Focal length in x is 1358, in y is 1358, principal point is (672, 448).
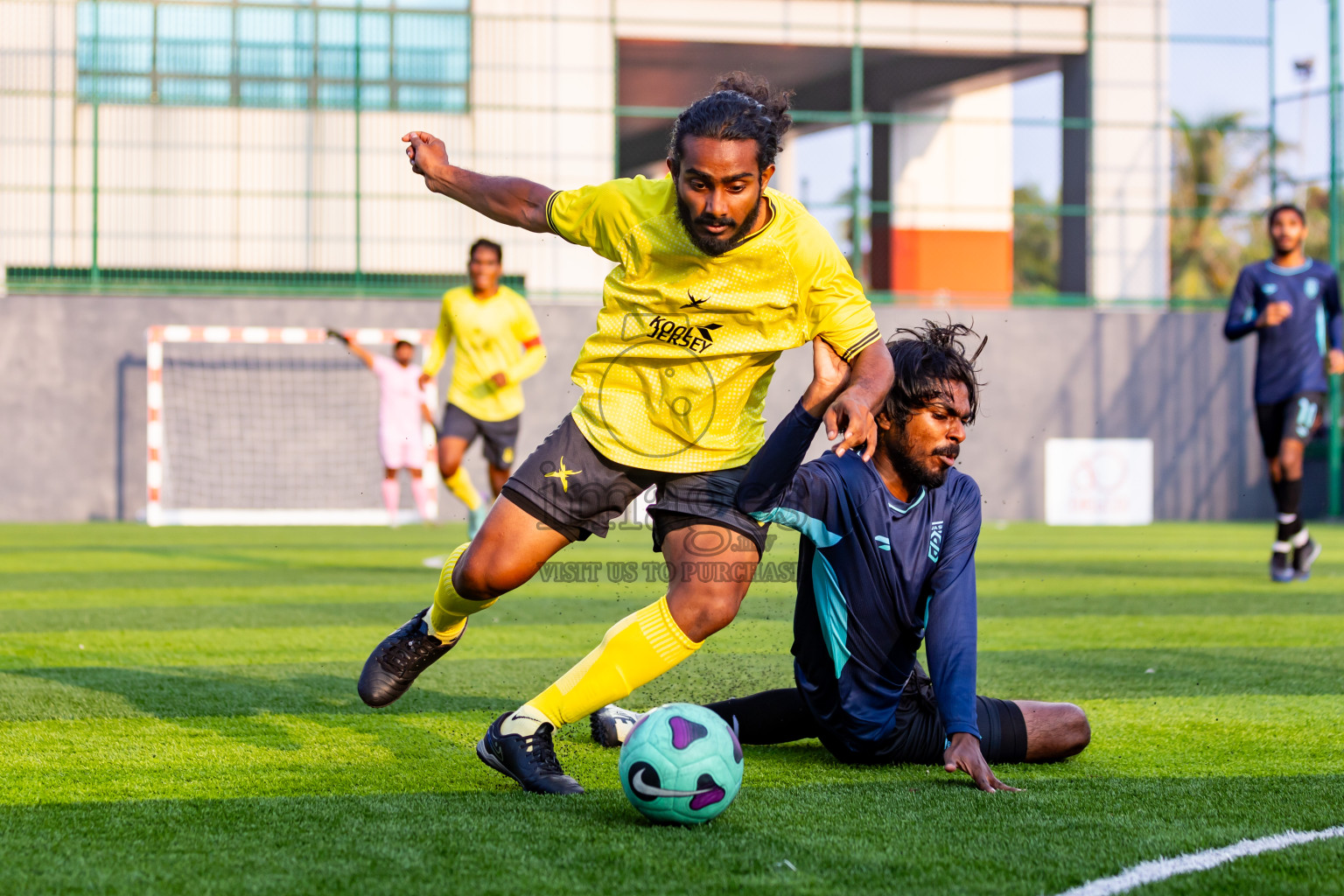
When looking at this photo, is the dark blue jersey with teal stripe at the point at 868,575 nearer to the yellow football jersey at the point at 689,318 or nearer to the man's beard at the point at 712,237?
the yellow football jersey at the point at 689,318

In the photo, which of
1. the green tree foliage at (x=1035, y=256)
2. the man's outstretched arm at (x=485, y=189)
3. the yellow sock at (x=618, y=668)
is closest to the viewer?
the yellow sock at (x=618, y=668)

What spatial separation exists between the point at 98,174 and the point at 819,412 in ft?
54.5

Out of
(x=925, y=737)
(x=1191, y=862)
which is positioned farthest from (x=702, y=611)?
(x=1191, y=862)

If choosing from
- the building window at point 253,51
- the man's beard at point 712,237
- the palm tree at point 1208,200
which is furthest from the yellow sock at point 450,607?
the palm tree at point 1208,200

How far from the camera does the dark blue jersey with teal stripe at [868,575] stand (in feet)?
11.7

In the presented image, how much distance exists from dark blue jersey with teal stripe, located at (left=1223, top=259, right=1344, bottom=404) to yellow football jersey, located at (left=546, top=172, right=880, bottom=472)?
6262 millimetres

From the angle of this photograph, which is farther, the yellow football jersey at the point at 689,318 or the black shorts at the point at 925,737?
the black shorts at the point at 925,737

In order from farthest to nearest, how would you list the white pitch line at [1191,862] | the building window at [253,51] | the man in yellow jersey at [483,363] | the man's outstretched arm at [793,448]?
the building window at [253,51]
the man in yellow jersey at [483,363]
the man's outstretched arm at [793,448]
the white pitch line at [1191,862]

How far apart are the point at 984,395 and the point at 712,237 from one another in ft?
52.1

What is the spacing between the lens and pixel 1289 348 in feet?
29.5

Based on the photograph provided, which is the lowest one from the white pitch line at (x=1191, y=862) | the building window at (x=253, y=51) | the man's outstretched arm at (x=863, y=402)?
the white pitch line at (x=1191, y=862)

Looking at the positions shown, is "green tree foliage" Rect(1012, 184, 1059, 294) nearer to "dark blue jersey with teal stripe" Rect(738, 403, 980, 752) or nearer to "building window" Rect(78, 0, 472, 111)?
"building window" Rect(78, 0, 472, 111)

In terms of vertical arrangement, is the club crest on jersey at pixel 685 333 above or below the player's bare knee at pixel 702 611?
above

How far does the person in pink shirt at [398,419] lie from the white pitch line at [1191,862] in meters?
13.1
